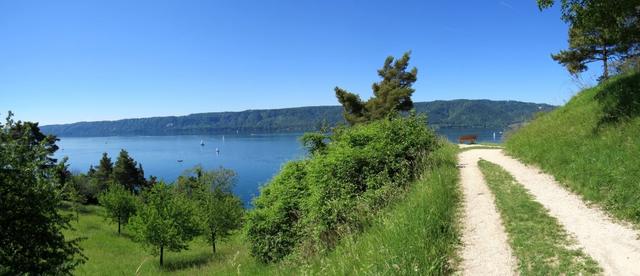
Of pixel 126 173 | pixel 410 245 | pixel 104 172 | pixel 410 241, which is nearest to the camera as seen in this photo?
pixel 410 245

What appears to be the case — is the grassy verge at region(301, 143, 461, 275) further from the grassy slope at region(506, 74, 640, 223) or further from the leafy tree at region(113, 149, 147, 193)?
the leafy tree at region(113, 149, 147, 193)

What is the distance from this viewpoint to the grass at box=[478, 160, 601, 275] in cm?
522

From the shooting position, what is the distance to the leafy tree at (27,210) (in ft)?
32.2

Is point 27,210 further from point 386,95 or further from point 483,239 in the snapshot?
point 386,95

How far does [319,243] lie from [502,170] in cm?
814

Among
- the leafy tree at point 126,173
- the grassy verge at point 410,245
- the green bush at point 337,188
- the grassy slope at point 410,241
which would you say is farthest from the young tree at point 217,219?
the leafy tree at point 126,173

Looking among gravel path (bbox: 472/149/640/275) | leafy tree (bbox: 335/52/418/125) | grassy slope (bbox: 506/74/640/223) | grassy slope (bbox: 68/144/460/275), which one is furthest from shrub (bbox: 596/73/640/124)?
leafy tree (bbox: 335/52/418/125)

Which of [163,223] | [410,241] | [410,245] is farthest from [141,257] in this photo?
[410,245]

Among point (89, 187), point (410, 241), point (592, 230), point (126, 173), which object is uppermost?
point (410, 241)

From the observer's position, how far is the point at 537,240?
631 cm

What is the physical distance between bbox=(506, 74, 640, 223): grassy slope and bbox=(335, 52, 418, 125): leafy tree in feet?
63.9

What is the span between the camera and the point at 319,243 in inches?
379

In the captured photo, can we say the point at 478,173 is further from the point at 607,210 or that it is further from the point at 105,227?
the point at 105,227

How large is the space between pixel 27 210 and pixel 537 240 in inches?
486
